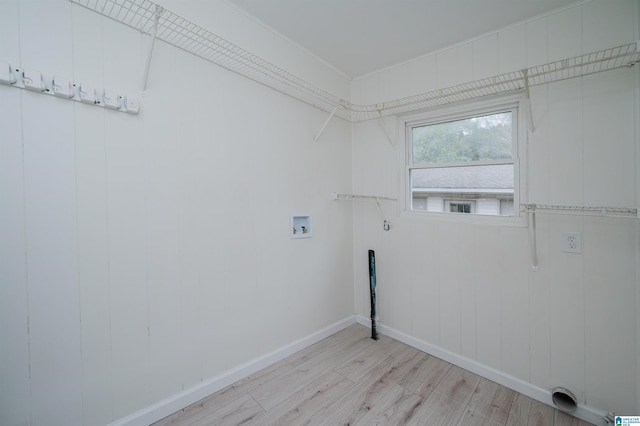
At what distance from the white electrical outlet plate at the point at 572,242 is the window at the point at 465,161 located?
0.35 metres

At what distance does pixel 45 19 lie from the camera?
122cm

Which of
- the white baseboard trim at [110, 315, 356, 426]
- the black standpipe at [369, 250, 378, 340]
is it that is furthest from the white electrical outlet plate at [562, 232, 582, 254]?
the white baseboard trim at [110, 315, 356, 426]

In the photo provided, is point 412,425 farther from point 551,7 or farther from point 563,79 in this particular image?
point 551,7

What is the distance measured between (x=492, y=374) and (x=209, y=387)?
6.49 feet

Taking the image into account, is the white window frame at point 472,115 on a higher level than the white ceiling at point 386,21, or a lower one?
lower

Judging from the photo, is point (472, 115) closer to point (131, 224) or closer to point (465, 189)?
point (465, 189)

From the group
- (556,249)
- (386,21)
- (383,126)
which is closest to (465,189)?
(556,249)

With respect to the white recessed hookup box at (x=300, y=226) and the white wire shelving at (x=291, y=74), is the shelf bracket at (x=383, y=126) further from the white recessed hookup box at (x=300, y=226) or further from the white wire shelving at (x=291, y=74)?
the white recessed hookup box at (x=300, y=226)

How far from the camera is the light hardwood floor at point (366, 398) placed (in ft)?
5.37

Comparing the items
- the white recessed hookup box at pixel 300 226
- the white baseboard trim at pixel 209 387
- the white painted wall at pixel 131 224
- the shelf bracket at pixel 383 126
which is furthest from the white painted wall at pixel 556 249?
the white painted wall at pixel 131 224

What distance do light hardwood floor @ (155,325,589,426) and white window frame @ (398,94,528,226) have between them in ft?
3.85

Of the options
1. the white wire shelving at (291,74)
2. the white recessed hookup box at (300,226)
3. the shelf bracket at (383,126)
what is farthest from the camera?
the shelf bracket at (383,126)

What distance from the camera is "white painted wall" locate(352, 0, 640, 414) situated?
157 centimetres

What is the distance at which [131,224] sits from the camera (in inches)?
58.1
